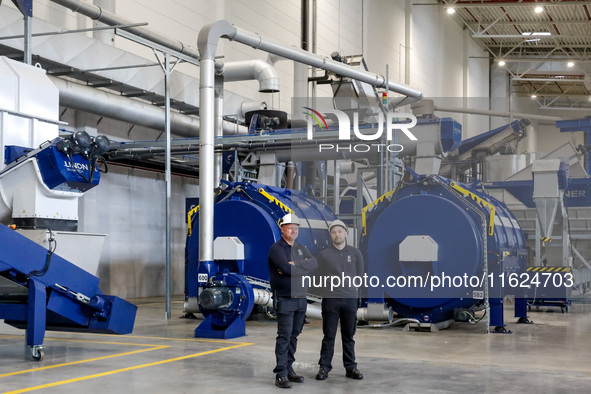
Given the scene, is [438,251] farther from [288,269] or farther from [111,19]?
[111,19]

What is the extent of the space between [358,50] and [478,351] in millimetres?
18637

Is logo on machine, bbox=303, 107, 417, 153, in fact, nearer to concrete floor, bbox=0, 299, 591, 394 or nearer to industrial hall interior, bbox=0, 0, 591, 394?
industrial hall interior, bbox=0, 0, 591, 394

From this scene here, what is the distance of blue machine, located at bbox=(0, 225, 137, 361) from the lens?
25.8 ft

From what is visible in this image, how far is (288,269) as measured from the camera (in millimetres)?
7000

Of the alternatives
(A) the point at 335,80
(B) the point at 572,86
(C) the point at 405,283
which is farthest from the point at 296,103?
(B) the point at 572,86

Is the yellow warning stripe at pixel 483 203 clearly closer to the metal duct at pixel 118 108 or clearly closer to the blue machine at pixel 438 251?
the blue machine at pixel 438 251

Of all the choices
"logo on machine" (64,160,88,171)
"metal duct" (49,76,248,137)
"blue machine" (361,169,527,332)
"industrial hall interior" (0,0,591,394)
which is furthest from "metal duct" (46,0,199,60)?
"blue machine" (361,169,527,332)

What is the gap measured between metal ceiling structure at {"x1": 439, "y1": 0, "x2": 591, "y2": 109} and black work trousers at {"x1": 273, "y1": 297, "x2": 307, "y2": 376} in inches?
1010

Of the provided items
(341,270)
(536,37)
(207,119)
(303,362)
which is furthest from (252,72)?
(536,37)

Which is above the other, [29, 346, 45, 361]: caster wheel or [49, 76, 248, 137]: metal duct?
[49, 76, 248, 137]: metal duct

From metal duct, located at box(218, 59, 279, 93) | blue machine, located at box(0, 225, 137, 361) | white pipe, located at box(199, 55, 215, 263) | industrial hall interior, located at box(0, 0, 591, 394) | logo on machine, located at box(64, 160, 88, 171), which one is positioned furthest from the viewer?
metal duct, located at box(218, 59, 279, 93)

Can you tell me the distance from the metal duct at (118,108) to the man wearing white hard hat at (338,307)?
8332 mm

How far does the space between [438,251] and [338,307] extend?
173 inches

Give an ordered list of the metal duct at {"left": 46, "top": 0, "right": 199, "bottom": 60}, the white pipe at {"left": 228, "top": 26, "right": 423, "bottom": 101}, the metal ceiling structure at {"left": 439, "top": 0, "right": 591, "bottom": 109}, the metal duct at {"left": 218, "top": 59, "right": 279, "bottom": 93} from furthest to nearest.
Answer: the metal ceiling structure at {"left": 439, "top": 0, "right": 591, "bottom": 109}, the metal duct at {"left": 218, "top": 59, "right": 279, "bottom": 93}, the white pipe at {"left": 228, "top": 26, "right": 423, "bottom": 101}, the metal duct at {"left": 46, "top": 0, "right": 199, "bottom": 60}
